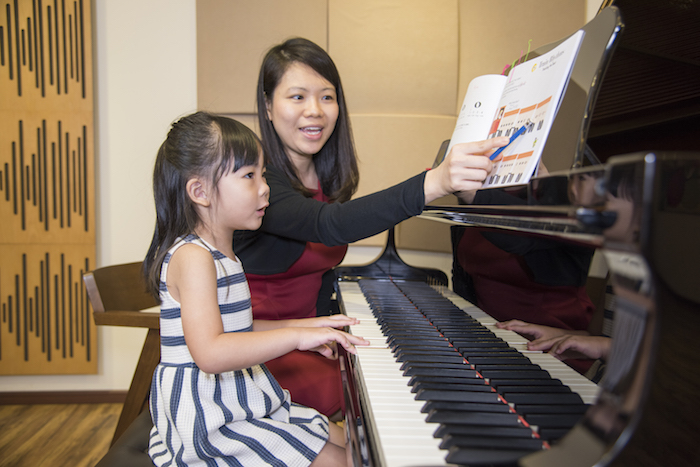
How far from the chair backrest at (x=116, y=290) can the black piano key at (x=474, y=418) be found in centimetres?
112

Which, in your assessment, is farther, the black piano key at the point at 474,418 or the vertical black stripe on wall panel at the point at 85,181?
the vertical black stripe on wall panel at the point at 85,181

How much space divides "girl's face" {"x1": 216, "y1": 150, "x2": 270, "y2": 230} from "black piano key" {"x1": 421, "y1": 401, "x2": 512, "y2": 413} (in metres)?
0.60

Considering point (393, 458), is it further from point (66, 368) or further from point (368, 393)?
point (66, 368)

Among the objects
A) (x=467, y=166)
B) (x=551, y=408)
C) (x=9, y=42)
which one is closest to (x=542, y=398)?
(x=551, y=408)

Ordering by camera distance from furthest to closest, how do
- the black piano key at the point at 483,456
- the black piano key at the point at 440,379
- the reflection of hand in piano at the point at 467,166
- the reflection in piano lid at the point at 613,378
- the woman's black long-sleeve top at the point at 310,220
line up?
the woman's black long-sleeve top at the point at 310,220 < the reflection of hand in piano at the point at 467,166 < the black piano key at the point at 440,379 < the black piano key at the point at 483,456 < the reflection in piano lid at the point at 613,378

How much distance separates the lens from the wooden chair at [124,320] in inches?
56.3

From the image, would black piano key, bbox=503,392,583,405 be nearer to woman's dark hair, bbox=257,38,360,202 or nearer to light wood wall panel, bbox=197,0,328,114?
woman's dark hair, bbox=257,38,360,202

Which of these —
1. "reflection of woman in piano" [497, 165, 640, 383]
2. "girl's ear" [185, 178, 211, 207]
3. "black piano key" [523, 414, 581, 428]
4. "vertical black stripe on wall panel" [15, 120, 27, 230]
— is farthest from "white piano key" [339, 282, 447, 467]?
"vertical black stripe on wall panel" [15, 120, 27, 230]

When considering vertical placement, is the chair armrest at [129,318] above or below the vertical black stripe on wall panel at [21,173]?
below

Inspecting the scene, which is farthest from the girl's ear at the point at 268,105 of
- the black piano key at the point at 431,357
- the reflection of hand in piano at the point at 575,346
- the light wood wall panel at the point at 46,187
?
the light wood wall panel at the point at 46,187

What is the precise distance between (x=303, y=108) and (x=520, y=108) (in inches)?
30.9

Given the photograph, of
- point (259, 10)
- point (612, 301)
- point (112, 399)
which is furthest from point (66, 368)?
point (612, 301)

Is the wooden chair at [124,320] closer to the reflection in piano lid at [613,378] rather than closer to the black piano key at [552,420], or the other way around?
the reflection in piano lid at [613,378]

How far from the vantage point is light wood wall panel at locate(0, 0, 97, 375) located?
2.35 meters
